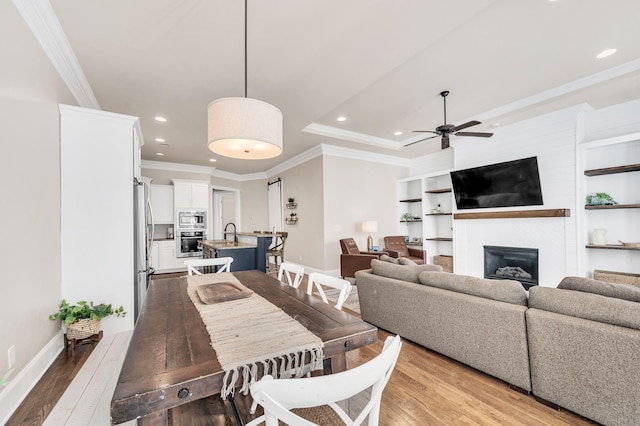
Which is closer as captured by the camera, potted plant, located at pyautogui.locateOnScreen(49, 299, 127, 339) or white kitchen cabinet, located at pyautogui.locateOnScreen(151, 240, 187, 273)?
potted plant, located at pyautogui.locateOnScreen(49, 299, 127, 339)

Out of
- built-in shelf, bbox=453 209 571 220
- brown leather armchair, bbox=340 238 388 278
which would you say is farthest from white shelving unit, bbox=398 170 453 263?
brown leather armchair, bbox=340 238 388 278

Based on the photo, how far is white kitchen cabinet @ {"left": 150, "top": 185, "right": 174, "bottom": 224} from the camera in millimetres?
6617

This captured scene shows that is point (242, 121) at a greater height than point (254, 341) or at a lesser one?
greater

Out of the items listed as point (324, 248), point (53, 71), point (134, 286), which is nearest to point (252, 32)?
point (53, 71)

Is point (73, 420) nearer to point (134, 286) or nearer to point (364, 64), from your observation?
point (134, 286)

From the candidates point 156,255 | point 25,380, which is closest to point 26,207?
point 25,380

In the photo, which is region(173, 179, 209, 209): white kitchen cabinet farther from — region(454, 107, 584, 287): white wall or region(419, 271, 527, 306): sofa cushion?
region(454, 107, 584, 287): white wall

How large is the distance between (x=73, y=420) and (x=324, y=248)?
4.32 metres

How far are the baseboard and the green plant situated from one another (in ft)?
0.65

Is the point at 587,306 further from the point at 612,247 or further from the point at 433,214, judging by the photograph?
the point at 433,214

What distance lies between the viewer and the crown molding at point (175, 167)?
6732mm

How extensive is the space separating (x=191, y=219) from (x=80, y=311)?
4444 mm

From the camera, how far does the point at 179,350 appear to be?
1.08 metres

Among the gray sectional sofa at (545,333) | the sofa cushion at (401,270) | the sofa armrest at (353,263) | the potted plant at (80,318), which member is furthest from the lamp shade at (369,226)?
the potted plant at (80,318)
